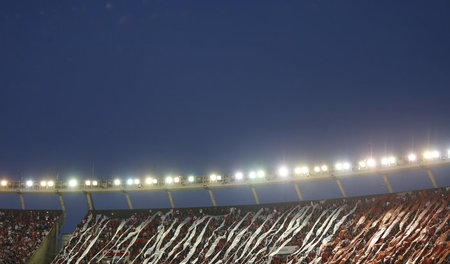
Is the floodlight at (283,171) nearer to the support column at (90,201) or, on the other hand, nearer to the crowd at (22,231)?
the support column at (90,201)

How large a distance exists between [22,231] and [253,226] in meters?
21.8

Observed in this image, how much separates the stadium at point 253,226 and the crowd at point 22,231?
0.09 meters

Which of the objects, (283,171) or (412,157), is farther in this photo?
(283,171)

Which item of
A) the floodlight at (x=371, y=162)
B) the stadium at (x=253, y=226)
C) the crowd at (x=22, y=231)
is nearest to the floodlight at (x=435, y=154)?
the stadium at (x=253, y=226)

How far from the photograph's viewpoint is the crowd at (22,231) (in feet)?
122

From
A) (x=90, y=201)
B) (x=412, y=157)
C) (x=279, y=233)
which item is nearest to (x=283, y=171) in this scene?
(x=279, y=233)

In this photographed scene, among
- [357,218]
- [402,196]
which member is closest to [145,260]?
[357,218]

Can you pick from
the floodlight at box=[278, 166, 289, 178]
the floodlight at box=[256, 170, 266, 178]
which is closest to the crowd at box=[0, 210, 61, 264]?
the floodlight at box=[256, 170, 266, 178]

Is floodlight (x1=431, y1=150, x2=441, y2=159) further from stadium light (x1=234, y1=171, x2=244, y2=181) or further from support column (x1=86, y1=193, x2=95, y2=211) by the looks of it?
support column (x1=86, y1=193, x2=95, y2=211)

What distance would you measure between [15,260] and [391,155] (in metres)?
33.1

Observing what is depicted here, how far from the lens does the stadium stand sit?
96.0 ft

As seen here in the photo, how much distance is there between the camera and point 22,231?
132 ft

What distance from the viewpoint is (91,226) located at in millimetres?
40344

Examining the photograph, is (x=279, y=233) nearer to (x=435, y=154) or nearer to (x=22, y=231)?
(x=435, y=154)
